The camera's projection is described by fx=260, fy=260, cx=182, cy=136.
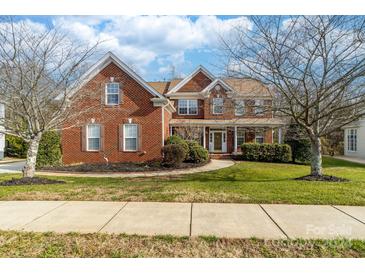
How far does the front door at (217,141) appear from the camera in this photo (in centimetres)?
2289

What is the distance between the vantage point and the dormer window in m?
15.8

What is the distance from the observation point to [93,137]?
16.2 metres

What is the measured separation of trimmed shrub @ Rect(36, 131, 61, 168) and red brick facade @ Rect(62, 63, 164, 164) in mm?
1127

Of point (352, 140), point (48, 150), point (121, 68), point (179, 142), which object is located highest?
point (121, 68)

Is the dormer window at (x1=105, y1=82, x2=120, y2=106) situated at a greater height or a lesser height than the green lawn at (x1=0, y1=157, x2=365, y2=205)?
greater

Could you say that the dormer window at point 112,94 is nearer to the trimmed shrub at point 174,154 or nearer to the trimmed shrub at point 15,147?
the trimmed shrub at point 174,154

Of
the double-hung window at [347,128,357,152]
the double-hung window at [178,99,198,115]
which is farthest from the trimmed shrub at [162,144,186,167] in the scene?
the double-hung window at [347,128,357,152]

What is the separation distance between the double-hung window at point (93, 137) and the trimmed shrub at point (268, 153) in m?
10.6

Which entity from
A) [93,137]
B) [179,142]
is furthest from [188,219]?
[93,137]

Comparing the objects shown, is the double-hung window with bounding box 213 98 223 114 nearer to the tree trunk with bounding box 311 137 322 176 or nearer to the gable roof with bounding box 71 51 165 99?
the gable roof with bounding box 71 51 165 99

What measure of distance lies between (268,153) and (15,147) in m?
21.7

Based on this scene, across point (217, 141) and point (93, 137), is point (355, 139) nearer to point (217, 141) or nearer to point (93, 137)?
point (217, 141)

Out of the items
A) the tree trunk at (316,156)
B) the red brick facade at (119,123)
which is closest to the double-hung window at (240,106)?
the tree trunk at (316,156)
